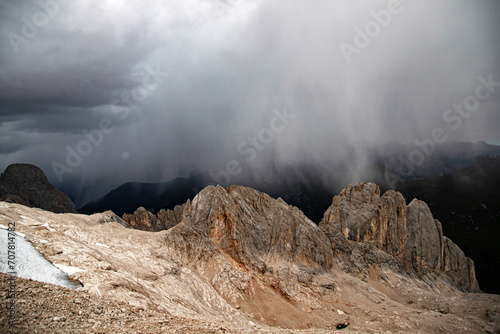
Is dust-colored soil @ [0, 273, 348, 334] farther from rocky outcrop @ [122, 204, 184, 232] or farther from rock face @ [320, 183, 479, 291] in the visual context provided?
rocky outcrop @ [122, 204, 184, 232]

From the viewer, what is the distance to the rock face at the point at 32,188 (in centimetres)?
14150

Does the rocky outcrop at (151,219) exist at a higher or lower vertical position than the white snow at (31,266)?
lower

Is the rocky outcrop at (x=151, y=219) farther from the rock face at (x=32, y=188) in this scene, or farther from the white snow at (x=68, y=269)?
the white snow at (x=68, y=269)

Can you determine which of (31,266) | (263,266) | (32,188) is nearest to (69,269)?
(31,266)

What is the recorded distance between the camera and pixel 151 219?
136m

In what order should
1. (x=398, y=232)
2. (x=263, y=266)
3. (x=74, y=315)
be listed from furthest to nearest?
1. (x=398, y=232)
2. (x=263, y=266)
3. (x=74, y=315)

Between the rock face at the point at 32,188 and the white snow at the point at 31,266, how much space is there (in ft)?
465

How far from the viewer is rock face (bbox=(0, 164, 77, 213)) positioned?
14150cm

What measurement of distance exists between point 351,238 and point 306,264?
3820cm

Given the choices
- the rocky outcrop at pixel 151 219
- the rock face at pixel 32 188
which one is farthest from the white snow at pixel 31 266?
the rock face at pixel 32 188

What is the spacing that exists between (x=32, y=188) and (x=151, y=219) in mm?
72353

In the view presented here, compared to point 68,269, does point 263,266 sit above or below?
below

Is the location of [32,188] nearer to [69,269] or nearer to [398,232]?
[69,269]

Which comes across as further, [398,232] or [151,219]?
[151,219]
